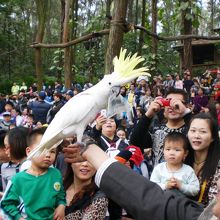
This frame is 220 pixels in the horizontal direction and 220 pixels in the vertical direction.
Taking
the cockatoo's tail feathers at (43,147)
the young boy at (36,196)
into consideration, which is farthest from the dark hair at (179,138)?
the cockatoo's tail feathers at (43,147)

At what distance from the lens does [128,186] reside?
125 cm

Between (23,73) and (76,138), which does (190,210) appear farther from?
(23,73)

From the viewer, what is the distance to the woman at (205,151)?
7.80ft

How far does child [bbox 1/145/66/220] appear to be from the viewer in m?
2.39

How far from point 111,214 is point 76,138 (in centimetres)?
A: 123

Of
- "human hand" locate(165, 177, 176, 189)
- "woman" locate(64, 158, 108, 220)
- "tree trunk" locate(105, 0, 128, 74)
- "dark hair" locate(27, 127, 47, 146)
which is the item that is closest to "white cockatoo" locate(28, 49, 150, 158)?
"woman" locate(64, 158, 108, 220)

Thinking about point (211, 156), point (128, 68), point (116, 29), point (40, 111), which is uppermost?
point (116, 29)

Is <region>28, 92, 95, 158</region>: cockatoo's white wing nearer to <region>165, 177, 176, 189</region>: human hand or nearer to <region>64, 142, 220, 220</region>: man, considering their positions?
<region>64, 142, 220, 220</region>: man

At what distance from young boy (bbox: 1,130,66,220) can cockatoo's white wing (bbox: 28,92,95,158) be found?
2.10 feet

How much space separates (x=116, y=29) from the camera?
323 cm

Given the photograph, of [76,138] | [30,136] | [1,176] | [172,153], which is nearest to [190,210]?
[76,138]

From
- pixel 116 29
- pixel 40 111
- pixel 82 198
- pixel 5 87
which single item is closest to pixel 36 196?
pixel 82 198

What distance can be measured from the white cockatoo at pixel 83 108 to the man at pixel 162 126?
0.88m

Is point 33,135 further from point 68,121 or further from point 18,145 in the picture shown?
point 68,121
